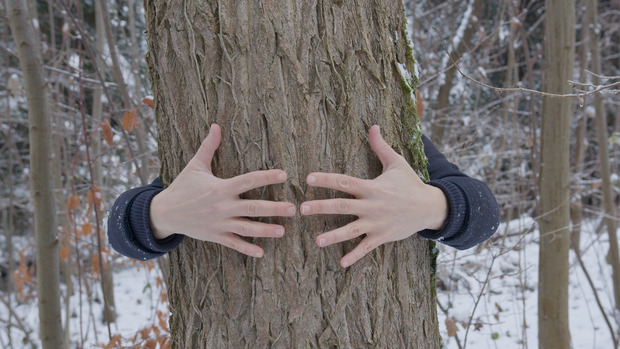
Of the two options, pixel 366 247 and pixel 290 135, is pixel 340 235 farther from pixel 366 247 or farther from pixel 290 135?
pixel 290 135

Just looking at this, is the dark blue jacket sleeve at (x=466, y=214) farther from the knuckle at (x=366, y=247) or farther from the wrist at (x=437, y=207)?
the knuckle at (x=366, y=247)

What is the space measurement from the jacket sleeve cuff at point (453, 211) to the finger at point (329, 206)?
0.89ft

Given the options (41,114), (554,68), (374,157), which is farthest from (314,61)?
(554,68)

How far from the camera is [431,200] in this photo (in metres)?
1.04

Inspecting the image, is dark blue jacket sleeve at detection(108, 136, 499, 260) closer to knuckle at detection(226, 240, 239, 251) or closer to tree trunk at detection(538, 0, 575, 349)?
knuckle at detection(226, 240, 239, 251)

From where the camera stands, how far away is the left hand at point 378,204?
95 centimetres

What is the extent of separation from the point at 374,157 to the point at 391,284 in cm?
32

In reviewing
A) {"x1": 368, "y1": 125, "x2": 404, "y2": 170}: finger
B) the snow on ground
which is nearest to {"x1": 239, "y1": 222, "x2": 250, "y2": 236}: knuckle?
{"x1": 368, "y1": 125, "x2": 404, "y2": 170}: finger

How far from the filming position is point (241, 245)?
983mm

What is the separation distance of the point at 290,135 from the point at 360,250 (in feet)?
1.01

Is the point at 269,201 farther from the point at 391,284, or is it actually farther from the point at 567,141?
the point at 567,141

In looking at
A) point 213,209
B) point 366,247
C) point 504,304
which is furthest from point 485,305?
point 213,209

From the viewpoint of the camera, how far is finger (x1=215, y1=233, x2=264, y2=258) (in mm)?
979

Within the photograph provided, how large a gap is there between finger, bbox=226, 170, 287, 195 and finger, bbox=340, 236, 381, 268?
227 mm
